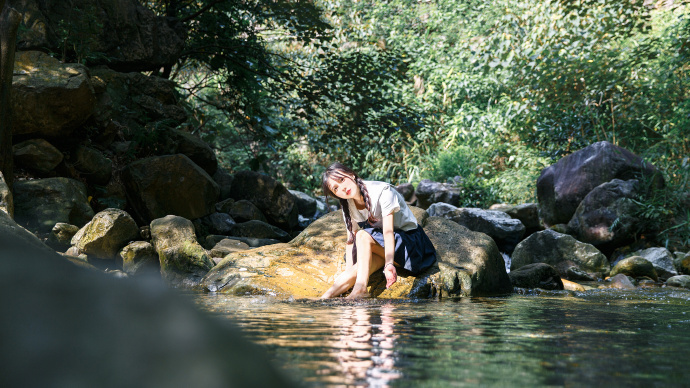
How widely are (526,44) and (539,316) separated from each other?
13687 mm

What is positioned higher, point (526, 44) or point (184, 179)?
point (526, 44)

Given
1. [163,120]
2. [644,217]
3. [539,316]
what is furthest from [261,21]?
[539,316]

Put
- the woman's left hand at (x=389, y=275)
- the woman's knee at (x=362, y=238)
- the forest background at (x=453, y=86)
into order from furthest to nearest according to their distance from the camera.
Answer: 1. the forest background at (x=453, y=86)
2. the woman's knee at (x=362, y=238)
3. the woman's left hand at (x=389, y=275)

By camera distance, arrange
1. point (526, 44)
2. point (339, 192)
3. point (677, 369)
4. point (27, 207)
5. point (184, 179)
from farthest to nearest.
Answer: point (526, 44)
point (184, 179)
point (27, 207)
point (339, 192)
point (677, 369)

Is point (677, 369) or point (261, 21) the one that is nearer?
point (677, 369)

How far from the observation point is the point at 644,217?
1078cm

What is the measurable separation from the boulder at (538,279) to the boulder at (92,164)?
6.72 metres

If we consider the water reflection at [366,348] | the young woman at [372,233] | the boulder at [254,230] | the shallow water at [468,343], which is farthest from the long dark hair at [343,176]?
the boulder at [254,230]

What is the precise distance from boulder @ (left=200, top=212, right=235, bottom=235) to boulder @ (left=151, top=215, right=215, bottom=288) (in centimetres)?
312

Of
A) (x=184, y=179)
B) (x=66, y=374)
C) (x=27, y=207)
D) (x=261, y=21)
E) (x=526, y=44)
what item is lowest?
(x=66, y=374)

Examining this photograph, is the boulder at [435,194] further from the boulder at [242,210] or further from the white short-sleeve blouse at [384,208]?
the white short-sleeve blouse at [384,208]

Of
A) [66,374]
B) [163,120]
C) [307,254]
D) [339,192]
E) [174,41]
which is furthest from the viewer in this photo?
[174,41]

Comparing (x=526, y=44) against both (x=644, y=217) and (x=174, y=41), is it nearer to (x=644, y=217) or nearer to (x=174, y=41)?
(x=644, y=217)

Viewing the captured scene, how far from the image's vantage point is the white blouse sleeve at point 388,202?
5195mm
